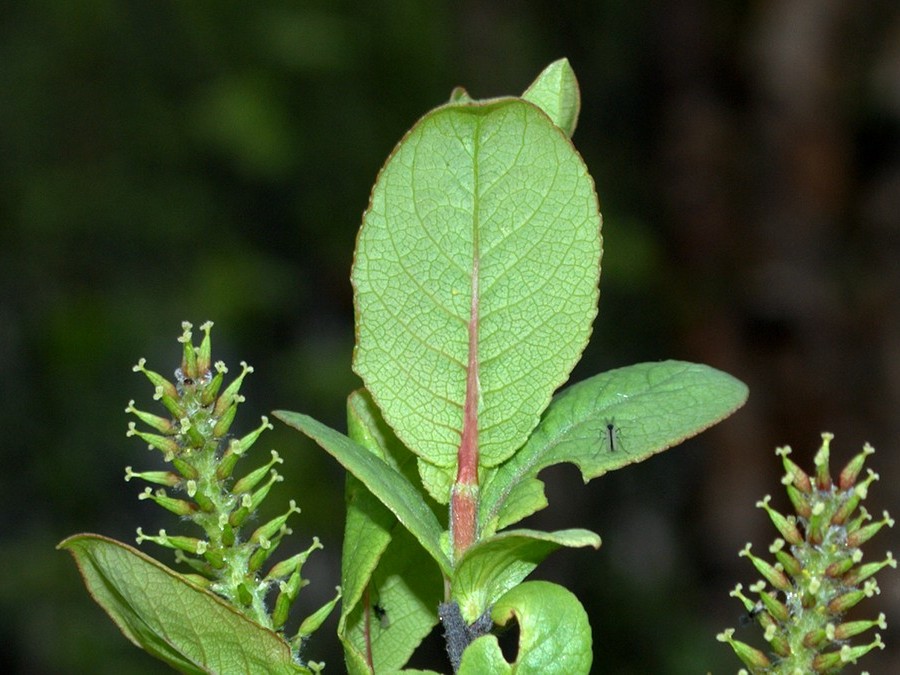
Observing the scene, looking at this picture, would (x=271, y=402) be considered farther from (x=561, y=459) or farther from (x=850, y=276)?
(x=561, y=459)

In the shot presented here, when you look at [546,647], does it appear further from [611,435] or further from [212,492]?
[212,492]

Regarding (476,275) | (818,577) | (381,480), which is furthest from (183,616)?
(818,577)

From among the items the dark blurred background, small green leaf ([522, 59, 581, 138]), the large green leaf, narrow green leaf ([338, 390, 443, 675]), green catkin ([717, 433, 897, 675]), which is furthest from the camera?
the dark blurred background

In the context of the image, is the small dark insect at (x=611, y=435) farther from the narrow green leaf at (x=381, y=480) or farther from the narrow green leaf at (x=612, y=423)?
the narrow green leaf at (x=381, y=480)

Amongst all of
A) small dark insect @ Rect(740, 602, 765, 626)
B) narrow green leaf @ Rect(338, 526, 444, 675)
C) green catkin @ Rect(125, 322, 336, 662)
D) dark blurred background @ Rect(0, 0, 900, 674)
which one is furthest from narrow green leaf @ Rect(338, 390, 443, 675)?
dark blurred background @ Rect(0, 0, 900, 674)

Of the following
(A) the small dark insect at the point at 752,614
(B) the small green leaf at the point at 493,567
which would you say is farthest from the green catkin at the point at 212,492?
(A) the small dark insect at the point at 752,614

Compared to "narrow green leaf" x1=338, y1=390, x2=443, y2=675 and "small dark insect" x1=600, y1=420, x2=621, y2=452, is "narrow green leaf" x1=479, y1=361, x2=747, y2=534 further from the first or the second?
"narrow green leaf" x1=338, y1=390, x2=443, y2=675
